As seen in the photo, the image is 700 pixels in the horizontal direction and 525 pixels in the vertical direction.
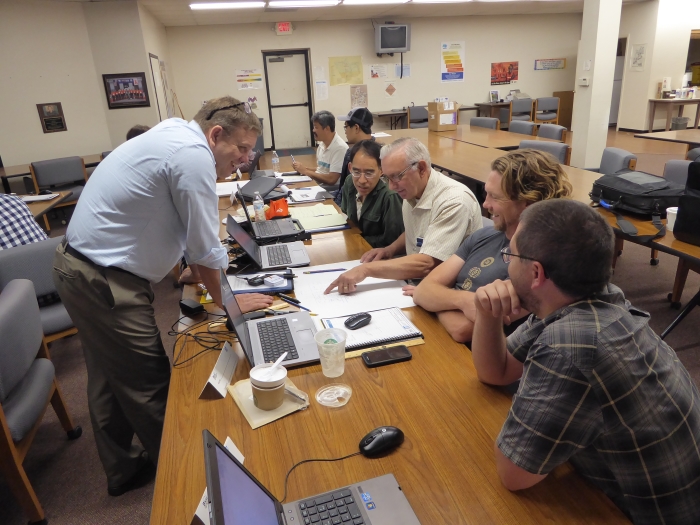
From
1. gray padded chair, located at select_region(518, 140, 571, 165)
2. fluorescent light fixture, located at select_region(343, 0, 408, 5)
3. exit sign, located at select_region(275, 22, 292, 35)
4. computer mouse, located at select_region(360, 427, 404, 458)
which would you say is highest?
fluorescent light fixture, located at select_region(343, 0, 408, 5)

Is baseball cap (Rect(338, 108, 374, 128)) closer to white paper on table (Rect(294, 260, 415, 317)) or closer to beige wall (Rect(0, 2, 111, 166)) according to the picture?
white paper on table (Rect(294, 260, 415, 317))

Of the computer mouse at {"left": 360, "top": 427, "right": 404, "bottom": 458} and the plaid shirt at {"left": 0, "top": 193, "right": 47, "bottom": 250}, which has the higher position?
the plaid shirt at {"left": 0, "top": 193, "right": 47, "bottom": 250}

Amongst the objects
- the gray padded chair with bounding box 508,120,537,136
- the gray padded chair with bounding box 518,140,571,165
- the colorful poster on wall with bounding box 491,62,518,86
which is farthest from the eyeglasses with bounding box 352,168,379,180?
the colorful poster on wall with bounding box 491,62,518,86

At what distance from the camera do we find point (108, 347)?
1.64m

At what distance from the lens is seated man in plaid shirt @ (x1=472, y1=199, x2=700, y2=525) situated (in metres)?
0.82

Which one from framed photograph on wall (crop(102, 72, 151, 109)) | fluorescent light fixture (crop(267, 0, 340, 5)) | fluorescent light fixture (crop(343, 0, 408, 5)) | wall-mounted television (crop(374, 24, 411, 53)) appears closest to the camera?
framed photograph on wall (crop(102, 72, 151, 109))

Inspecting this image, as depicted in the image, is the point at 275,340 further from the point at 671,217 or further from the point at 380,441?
the point at 671,217

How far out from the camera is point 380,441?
101 cm

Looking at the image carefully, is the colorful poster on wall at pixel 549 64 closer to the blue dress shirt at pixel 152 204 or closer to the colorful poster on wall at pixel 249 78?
the colorful poster on wall at pixel 249 78

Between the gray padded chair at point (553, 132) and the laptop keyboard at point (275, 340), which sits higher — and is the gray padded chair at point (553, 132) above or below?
above

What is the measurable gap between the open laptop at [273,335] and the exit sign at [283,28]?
27.7 feet

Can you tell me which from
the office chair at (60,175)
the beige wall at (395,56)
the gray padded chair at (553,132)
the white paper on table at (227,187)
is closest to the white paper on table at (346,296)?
the white paper on table at (227,187)

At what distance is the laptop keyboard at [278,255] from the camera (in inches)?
84.0

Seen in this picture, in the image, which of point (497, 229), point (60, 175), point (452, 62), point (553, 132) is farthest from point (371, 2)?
point (497, 229)
